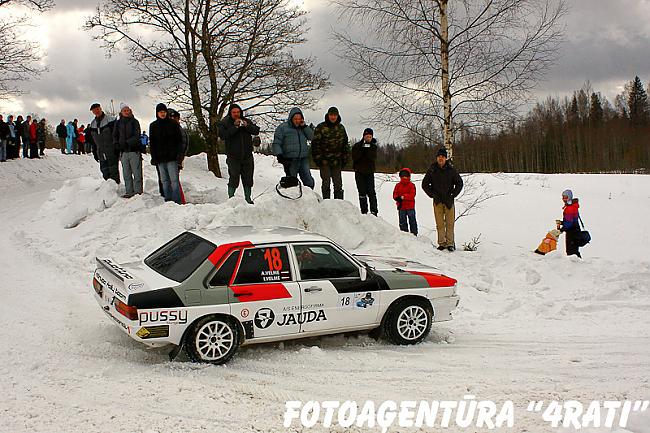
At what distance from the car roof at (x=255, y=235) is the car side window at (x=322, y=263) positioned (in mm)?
137

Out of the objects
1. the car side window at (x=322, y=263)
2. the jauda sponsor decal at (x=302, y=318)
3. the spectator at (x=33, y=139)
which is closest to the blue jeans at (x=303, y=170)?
the car side window at (x=322, y=263)

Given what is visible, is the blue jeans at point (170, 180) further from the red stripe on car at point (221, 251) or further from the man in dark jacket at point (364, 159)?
the red stripe on car at point (221, 251)

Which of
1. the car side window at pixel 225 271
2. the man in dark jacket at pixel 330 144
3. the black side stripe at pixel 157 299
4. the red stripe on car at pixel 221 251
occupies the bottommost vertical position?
the black side stripe at pixel 157 299

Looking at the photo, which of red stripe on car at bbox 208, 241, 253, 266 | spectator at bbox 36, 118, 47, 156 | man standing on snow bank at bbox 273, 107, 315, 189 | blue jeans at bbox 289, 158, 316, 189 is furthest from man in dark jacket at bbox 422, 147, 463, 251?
spectator at bbox 36, 118, 47, 156

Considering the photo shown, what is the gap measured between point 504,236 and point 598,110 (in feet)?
→ 260

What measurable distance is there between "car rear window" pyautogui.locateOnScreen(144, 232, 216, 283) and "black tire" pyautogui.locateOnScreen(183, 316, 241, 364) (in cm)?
58

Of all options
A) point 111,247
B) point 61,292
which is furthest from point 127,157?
point 61,292

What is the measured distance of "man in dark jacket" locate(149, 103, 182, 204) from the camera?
467 inches

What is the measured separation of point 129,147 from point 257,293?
752 cm

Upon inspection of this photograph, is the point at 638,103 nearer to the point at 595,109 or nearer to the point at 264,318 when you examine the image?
the point at 595,109

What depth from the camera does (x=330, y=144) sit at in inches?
477

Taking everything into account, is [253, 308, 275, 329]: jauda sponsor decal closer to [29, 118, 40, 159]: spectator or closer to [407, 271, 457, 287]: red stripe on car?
[407, 271, 457, 287]: red stripe on car

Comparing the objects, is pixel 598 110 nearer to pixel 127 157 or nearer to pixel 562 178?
pixel 562 178

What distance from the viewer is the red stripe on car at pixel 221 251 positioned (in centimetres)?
651
